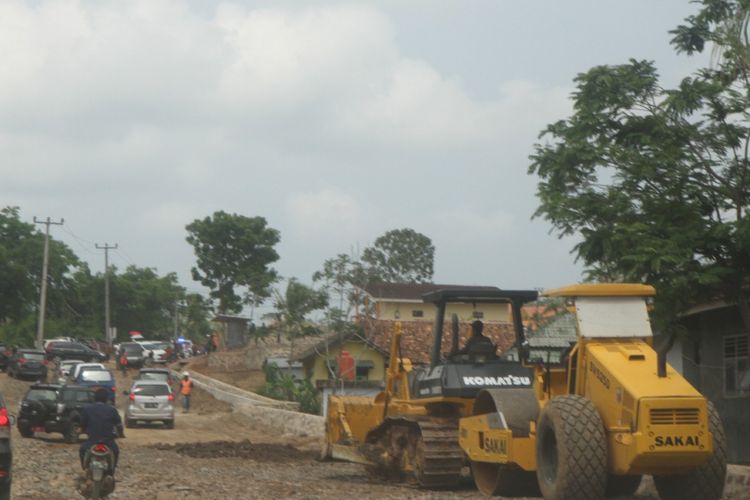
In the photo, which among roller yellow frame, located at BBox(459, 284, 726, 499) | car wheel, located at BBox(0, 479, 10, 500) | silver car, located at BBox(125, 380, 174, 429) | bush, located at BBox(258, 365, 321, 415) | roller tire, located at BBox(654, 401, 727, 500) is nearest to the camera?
roller yellow frame, located at BBox(459, 284, 726, 499)

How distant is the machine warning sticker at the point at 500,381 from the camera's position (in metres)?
16.1

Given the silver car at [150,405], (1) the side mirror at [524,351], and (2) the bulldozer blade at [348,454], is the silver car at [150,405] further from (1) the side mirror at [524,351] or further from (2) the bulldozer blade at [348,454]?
(1) the side mirror at [524,351]

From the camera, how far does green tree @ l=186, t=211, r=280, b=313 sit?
84.4m

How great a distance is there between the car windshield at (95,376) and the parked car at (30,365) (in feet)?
40.8

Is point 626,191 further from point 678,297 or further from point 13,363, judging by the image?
point 13,363

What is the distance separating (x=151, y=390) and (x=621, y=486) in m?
26.9

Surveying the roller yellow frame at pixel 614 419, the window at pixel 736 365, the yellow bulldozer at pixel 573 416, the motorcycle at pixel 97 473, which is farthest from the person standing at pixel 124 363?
the roller yellow frame at pixel 614 419

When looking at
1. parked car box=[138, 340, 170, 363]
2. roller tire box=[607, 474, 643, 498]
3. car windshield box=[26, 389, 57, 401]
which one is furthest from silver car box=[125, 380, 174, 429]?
parked car box=[138, 340, 170, 363]

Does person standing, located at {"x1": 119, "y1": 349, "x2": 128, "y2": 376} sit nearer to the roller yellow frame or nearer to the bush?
the bush

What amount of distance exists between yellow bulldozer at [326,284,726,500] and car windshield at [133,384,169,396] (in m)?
22.3

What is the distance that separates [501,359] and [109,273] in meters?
84.0

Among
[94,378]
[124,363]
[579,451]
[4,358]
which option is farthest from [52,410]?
[124,363]

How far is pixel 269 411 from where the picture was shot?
4116 centimetres

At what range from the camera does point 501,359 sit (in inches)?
655
